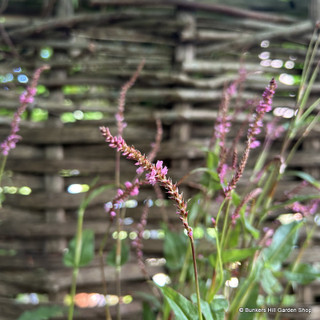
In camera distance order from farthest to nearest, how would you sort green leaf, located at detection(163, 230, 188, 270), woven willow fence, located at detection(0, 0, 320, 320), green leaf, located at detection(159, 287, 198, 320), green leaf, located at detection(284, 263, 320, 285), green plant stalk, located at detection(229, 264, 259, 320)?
woven willow fence, located at detection(0, 0, 320, 320) < green leaf, located at detection(163, 230, 188, 270) < green leaf, located at detection(284, 263, 320, 285) < green plant stalk, located at detection(229, 264, 259, 320) < green leaf, located at detection(159, 287, 198, 320)

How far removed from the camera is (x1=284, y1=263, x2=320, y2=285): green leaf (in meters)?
0.73

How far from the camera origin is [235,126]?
3.62 ft

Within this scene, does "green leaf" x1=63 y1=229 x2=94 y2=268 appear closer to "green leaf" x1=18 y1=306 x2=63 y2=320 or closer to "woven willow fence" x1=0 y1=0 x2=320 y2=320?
"green leaf" x1=18 y1=306 x2=63 y2=320

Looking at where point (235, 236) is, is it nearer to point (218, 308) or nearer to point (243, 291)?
point (243, 291)

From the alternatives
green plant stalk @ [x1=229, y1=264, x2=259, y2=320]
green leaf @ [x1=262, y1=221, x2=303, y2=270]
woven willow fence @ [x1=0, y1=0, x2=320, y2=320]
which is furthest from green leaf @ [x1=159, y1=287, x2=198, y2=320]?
woven willow fence @ [x1=0, y1=0, x2=320, y2=320]

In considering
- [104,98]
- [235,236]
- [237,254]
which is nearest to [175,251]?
[235,236]

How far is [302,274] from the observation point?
743 mm

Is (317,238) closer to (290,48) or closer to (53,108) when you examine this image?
(290,48)

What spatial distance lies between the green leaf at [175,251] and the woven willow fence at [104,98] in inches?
7.1

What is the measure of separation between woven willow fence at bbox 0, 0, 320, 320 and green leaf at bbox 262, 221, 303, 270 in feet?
1.20

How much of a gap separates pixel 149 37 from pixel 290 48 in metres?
0.45

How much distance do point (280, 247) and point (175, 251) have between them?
24cm

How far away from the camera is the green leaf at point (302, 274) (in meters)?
0.73

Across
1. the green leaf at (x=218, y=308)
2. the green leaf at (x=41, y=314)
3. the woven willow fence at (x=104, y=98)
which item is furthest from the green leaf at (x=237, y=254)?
the woven willow fence at (x=104, y=98)
